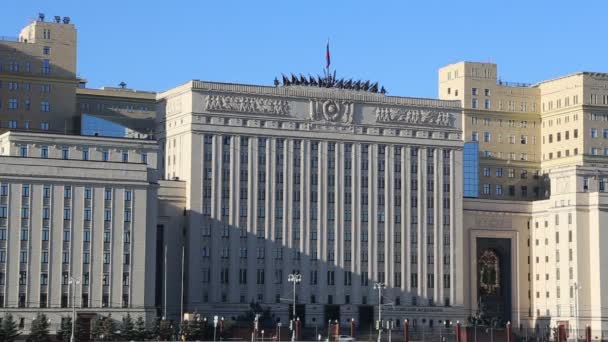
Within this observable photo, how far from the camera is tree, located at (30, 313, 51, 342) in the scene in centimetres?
17112

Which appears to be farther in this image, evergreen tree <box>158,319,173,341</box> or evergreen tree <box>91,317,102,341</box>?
evergreen tree <box>158,319,173,341</box>

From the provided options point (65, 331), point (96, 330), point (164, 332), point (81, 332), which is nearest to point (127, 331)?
point (96, 330)

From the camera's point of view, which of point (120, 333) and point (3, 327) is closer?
point (3, 327)

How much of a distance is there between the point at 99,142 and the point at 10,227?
18658 millimetres

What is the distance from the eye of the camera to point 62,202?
189 metres

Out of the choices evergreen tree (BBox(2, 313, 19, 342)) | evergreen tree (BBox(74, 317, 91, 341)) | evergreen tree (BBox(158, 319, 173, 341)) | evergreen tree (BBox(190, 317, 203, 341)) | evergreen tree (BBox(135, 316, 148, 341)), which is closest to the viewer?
evergreen tree (BBox(2, 313, 19, 342))

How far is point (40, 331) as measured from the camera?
171750mm

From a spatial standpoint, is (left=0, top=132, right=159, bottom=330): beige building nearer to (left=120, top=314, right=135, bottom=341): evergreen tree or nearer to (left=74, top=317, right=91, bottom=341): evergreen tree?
(left=74, top=317, right=91, bottom=341): evergreen tree

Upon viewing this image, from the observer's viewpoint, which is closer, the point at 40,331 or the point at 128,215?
the point at 40,331

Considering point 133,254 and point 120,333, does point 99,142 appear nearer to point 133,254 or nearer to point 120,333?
point 133,254

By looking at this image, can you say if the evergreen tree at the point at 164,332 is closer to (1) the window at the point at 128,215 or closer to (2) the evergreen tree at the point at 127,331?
(2) the evergreen tree at the point at 127,331

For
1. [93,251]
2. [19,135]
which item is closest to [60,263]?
[93,251]

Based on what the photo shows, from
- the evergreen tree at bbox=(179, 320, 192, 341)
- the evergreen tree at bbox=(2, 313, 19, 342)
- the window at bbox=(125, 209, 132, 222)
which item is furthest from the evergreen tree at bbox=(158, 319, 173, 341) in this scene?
the evergreen tree at bbox=(2, 313, 19, 342)

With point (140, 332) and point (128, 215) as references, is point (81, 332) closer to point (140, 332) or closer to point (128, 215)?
point (140, 332)
